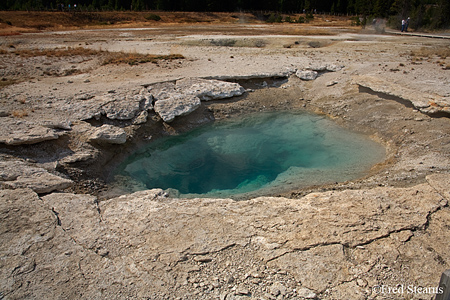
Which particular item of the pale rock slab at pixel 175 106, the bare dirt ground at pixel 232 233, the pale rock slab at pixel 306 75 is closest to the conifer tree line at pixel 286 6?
the pale rock slab at pixel 306 75

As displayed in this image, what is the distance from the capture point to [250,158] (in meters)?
7.90

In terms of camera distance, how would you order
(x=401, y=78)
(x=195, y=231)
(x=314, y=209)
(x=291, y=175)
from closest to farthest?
(x=195, y=231), (x=314, y=209), (x=291, y=175), (x=401, y=78)

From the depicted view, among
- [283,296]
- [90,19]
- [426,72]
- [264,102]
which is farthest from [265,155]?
[90,19]

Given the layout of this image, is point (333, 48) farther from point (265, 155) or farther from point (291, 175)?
point (291, 175)

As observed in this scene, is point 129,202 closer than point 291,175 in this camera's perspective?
Yes

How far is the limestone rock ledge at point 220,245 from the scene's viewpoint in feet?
10.7

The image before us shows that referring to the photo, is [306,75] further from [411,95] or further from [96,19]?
[96,19]

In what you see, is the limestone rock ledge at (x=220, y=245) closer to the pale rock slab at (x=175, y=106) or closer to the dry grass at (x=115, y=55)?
the pale rock slab at (x=175, y=106)

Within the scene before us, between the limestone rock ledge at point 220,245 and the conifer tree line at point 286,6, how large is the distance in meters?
31.3

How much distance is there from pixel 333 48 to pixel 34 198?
15548 millimetres

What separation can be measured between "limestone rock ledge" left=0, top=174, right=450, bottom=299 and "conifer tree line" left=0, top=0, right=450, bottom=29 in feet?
103

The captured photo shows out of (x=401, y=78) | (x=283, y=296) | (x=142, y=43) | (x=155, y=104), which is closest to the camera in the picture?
(x=283, y=296)

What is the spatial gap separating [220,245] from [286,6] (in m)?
59.6

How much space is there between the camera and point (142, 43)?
18.3 meters
